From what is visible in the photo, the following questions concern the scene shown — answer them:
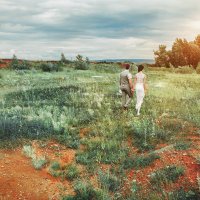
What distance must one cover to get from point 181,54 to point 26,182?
188 ft

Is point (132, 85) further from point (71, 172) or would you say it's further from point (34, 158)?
point (71, 172)

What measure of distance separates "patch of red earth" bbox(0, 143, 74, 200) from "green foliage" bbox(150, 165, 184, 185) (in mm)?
2036

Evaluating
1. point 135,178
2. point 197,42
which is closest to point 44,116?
point 135,178

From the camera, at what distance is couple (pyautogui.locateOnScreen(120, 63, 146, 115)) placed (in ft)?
53.1

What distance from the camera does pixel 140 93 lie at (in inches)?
643

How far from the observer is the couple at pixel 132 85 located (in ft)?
53.1

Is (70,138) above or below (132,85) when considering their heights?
below

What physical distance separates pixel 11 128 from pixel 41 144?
1.62 metres

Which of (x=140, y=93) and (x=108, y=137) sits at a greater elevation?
(x=140, y=93)

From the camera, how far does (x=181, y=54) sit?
214 feet

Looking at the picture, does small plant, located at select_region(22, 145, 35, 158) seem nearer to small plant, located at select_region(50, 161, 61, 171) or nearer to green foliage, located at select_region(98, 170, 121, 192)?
small plant, located at select_region(50, 161, 61, 171)

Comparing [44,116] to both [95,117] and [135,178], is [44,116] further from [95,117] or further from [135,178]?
[135,178]

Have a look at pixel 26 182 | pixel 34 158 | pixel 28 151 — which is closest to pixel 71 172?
pixel 26 182

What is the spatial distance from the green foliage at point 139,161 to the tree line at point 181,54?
54.8 m
